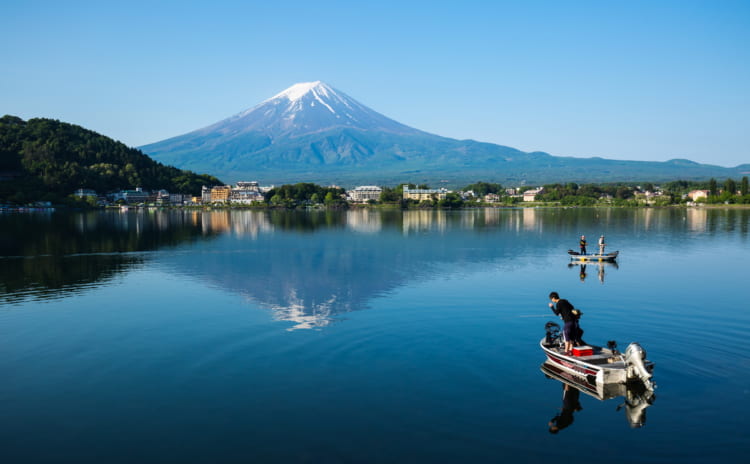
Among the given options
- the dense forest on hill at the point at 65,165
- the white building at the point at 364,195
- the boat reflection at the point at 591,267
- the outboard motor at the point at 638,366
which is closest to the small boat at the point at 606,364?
the outboard motor at the point at 638,366

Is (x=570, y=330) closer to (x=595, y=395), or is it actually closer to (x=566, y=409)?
(x=595, y=395)

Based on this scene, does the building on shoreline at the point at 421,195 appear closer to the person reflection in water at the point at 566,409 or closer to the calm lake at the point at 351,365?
the calm lake at the point at 351,365

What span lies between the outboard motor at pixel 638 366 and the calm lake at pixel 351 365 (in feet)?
1.05

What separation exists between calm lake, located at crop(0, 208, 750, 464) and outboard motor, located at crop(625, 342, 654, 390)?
319 millimetres

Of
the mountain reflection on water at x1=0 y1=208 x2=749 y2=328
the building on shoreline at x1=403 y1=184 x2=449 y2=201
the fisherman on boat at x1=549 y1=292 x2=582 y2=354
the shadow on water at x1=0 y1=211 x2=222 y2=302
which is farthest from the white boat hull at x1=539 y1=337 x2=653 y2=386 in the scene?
the building on shoreline at x1=403 y1=184 x2=449 y2=201

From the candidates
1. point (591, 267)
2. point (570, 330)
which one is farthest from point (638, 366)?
point (591, 267)

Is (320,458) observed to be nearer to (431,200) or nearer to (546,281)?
(546,281)

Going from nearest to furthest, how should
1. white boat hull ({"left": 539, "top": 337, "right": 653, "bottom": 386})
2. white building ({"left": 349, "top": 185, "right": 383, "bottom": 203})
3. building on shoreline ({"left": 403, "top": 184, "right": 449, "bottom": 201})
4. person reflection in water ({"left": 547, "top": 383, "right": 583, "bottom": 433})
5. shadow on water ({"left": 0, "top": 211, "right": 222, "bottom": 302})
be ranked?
person reflection in water ({"left": 547, "top": 383, "right": 583, "bottom": 433}) < white boat hull ({"left": 539, "top": 337, "right": 653, "bottom": 386}) < shadow on water ({"left": 0, "top": 211, "right": 222, "bottom": 302}) < building on shoreline ({"left": 403, "top": 184, "right": 449, "bottom": 201}) < white building ({"left": 349, "top": 185, "right": 383, "bottom": 203})

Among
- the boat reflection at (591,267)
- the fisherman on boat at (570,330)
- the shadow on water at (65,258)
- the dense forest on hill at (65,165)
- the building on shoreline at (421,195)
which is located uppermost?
the dense forest on hill at (65,165)

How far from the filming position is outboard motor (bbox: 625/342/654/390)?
9398 millimetres

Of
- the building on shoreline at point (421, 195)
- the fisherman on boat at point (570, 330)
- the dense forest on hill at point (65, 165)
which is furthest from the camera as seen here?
the building on shoreline at point (421, 195)

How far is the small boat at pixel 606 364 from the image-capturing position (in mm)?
9461

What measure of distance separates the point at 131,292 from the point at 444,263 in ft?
46.7

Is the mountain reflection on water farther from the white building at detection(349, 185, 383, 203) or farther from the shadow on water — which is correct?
the white building at detection(349, 185, 383, 203)
